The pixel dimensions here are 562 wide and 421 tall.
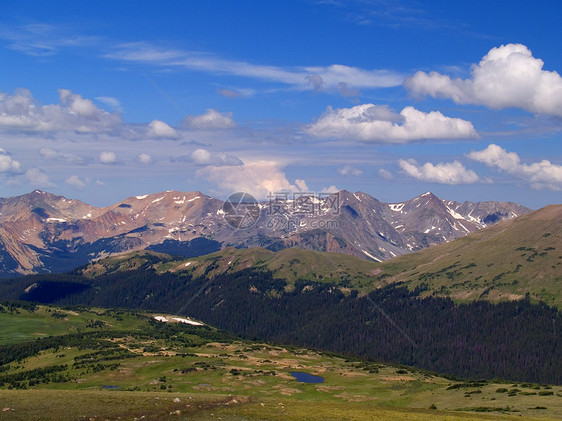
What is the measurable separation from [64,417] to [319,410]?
41.4 metres

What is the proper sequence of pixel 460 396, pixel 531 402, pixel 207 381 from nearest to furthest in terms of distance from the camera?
pixel 531 402 → pixel 460 396 → pixel 207 381

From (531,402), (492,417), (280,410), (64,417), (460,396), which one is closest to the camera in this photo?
(64,417)

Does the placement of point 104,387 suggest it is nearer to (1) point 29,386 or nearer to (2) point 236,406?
(1) point 29,386

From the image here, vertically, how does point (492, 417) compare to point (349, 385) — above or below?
above

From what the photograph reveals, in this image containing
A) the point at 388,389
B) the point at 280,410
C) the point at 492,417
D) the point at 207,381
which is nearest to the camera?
the point at 280,410

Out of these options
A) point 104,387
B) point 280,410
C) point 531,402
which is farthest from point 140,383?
point 531,402

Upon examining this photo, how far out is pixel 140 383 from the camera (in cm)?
19388

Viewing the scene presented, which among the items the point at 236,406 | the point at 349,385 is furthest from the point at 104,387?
the point at 236,406

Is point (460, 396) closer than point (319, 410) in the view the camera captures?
No

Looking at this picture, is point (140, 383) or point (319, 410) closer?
point (319, 410)

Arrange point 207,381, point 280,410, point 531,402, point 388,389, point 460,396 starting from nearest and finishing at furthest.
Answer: point 280,410
point 531,402
point 460,396
point 388,389
point 207,381

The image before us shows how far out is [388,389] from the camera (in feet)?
604

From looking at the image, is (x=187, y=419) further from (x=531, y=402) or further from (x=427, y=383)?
(x=427, y=383)

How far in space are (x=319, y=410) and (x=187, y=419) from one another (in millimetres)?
24401
